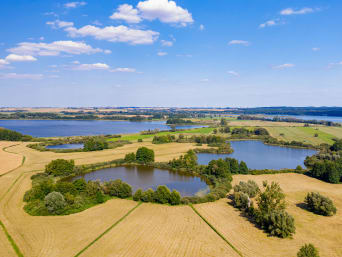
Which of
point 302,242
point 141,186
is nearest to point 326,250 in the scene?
point 302,242

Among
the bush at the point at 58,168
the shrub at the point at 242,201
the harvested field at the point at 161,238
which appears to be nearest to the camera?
the harvested field at the point at 161,238

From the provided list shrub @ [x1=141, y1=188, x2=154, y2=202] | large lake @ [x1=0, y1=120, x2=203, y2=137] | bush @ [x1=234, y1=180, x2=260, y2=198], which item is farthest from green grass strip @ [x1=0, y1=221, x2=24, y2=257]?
large lake @ [x1=0, y1=120, x2=203, y2=137]

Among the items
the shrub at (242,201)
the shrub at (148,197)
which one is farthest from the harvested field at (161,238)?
the shrub at (242,201)

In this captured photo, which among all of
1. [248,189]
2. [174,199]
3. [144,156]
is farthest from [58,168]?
[248,189]

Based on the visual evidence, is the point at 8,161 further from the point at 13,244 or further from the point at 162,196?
the point at 162,196

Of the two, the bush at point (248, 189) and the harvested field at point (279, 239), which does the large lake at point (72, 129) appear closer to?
the bush at point (248, 189)

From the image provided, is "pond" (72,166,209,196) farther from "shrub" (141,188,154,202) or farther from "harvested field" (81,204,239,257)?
"harvested field" (81,204,239,257)
